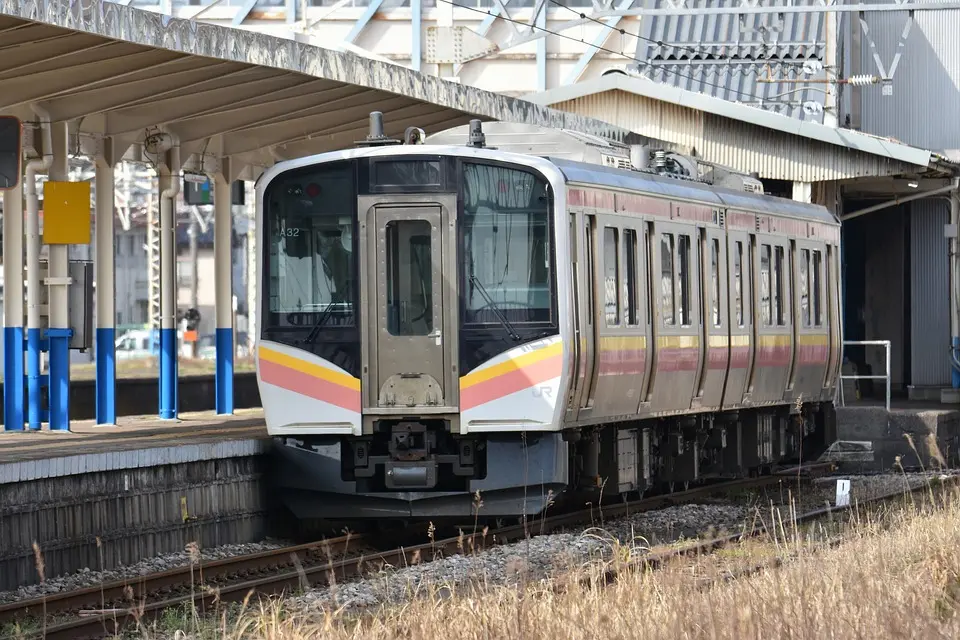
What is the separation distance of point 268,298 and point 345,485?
1.53 metres

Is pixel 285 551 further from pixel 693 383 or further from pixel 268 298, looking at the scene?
pixel 693 383

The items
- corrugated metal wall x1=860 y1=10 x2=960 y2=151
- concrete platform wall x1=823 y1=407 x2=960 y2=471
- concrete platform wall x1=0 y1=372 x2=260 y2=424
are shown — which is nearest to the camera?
concrete platform wall x1=823 y1=407 x2=960 y2=471

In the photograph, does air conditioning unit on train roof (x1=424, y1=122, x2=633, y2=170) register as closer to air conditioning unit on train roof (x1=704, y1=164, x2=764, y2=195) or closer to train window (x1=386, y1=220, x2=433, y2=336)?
train window (x1=386, y1=220, x2=433, y2=336)

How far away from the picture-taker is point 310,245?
12773 mm

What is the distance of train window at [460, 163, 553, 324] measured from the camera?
1242cm

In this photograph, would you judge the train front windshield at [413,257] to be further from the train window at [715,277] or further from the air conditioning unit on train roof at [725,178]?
the air conditioning unit on train roof at [725,178]

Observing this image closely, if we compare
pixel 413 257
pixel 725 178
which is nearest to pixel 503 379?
pixel 413 257

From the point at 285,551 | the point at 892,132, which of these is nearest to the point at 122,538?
the point at 285,551

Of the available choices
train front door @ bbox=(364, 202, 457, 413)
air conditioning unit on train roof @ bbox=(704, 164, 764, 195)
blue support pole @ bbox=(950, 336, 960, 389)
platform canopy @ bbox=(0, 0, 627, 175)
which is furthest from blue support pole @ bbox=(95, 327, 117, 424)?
blue support pole @ bbox=(950, 336, 960, 389)

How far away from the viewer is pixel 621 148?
14984 mm

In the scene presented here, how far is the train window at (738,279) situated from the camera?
16.1 meters

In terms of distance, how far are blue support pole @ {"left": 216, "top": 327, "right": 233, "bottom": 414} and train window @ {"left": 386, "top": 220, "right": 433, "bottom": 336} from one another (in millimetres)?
6571

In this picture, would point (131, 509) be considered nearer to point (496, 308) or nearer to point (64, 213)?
point (496, 308)

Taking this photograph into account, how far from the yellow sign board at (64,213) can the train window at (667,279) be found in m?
5.35
